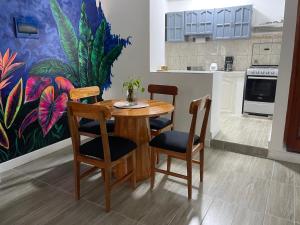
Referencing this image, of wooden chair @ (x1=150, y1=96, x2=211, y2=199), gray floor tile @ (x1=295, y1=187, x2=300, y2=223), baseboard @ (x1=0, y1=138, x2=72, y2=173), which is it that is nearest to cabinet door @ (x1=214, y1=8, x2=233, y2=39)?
wooden chair @ (x1=150, y1=96, x2=211, y2=199)

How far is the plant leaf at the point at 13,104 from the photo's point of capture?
8.71ft

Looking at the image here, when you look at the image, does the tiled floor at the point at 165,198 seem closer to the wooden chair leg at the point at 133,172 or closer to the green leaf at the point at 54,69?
the wooden chair leg at the point at 133,172

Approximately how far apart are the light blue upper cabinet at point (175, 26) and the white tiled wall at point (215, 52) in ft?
1.01

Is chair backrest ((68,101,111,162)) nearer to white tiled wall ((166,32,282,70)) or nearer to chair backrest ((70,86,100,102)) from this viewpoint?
chair backrest ((70,86,100,102))

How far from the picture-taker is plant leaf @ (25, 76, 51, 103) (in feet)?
9.29

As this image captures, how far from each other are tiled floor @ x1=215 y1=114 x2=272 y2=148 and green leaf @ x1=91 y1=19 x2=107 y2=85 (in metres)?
2.07

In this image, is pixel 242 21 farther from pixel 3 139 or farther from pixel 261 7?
pixel 3 139

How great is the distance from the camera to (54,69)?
310 cm

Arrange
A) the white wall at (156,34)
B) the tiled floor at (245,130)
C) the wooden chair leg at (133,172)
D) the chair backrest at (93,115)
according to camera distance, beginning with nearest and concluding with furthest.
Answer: the chair backrest at (93,115) < the wooden chair leg at (133,172) < the tiled floor at (245,130) < the white wall at (156,34)

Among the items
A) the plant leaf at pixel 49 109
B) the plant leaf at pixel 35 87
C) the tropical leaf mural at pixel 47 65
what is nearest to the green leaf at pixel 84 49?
the tropical leaf mural at pixel 47 65

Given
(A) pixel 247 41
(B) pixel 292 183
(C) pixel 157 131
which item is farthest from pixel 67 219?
(A) pixel 247 41

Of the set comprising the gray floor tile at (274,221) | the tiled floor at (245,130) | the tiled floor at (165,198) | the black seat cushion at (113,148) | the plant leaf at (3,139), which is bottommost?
the gray floor tile at (274,221)

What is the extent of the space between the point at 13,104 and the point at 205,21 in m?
3.92

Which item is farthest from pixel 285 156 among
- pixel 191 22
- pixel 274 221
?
pixel 191 22
